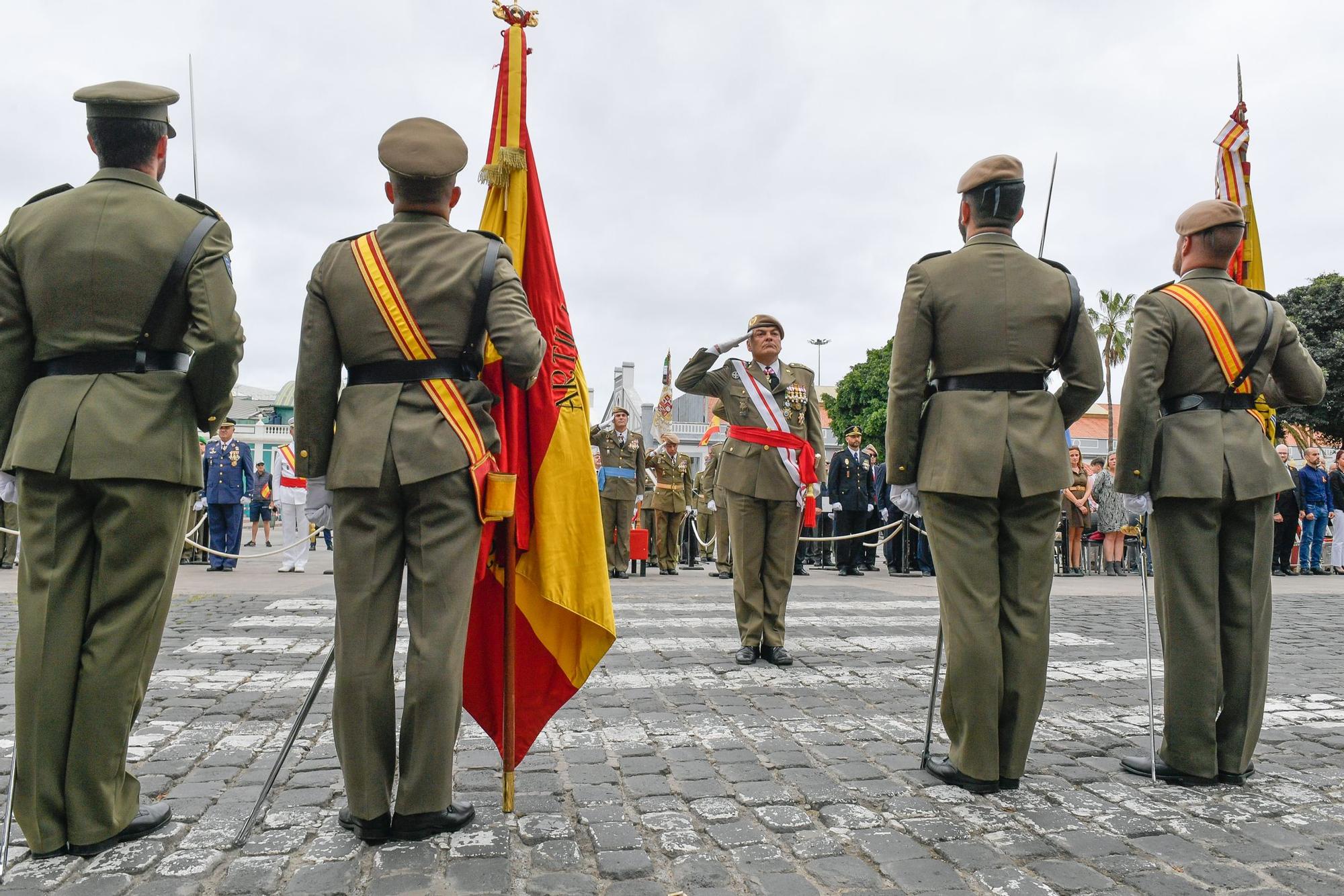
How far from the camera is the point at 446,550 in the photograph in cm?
324

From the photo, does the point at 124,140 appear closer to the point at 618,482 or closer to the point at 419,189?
the point at 419,189

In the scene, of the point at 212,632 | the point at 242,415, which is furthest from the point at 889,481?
the point at 242,415

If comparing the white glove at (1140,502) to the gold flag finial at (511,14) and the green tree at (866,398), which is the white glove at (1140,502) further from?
the green tree at (866,398)

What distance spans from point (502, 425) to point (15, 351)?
157 centimetres

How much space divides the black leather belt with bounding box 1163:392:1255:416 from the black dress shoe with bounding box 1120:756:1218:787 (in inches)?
55.5

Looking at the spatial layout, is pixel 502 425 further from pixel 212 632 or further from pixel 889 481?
pixel 212 632

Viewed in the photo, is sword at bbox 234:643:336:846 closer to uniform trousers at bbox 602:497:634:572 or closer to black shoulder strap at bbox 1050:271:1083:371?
black shoulder strap at bbox 1050:271:1083:371

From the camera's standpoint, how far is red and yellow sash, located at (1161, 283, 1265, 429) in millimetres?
3996

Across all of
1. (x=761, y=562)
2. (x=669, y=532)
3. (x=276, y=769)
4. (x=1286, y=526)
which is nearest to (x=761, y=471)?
(x=761, y=562)

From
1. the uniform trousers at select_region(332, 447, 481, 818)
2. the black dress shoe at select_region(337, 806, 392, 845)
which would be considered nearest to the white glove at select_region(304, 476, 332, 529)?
the uniform trousers at select_region(332, 447, 481, 818)

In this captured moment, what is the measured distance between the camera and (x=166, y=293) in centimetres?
319

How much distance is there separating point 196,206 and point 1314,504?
1783cm

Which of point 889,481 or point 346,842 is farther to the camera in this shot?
point 889,481

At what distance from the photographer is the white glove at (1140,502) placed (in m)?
4.08
